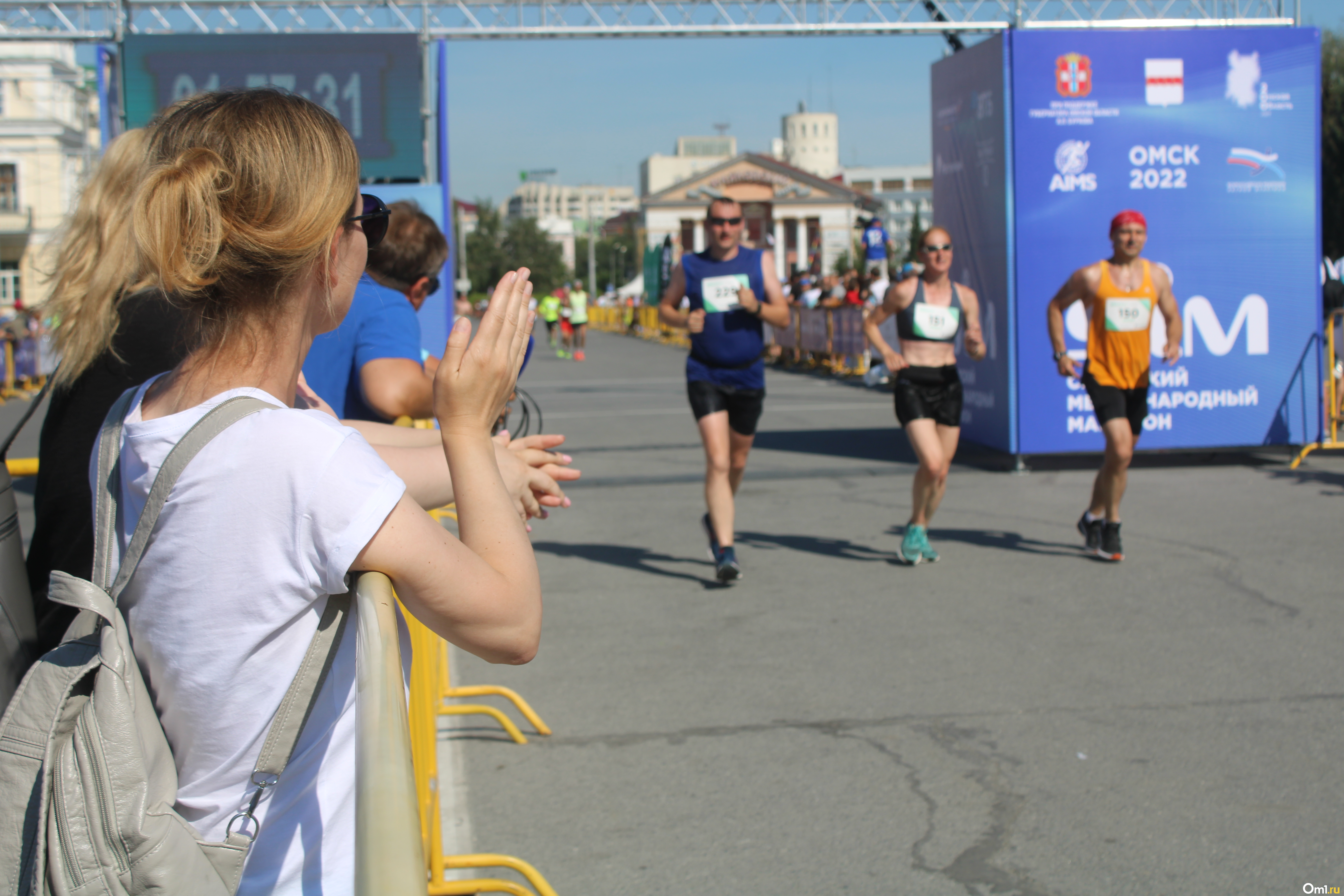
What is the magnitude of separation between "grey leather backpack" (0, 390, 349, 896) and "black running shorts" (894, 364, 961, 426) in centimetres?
587

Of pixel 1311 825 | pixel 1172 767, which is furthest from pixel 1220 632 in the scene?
pixel 1311 825

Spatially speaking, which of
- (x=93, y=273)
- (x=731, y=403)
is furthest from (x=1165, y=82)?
(x=93, y=273)

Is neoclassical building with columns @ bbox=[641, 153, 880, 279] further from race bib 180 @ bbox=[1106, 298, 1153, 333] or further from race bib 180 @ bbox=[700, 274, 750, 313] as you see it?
race bib 180 @ bbox=[700, 274, 750, 313]

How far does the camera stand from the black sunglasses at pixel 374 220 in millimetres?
1577

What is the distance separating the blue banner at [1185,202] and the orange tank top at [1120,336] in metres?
2.83

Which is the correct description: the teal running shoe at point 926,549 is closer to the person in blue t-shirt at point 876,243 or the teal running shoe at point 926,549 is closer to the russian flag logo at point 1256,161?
the russian flag logo at point 1256,161

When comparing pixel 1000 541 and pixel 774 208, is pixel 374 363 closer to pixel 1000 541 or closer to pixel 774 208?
pixel 1000 541

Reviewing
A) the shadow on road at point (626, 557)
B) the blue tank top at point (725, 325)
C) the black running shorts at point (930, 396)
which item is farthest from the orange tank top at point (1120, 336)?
the shadow on road at point (626, 557)

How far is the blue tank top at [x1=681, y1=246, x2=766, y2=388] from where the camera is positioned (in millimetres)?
6750

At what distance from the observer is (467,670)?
5.16 m

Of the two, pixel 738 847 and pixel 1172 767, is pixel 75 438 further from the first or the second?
pixel 1172 767

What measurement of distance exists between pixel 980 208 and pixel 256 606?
991 centimetres

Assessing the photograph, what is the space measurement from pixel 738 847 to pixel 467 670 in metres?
2.11

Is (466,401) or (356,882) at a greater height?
(466,401)
